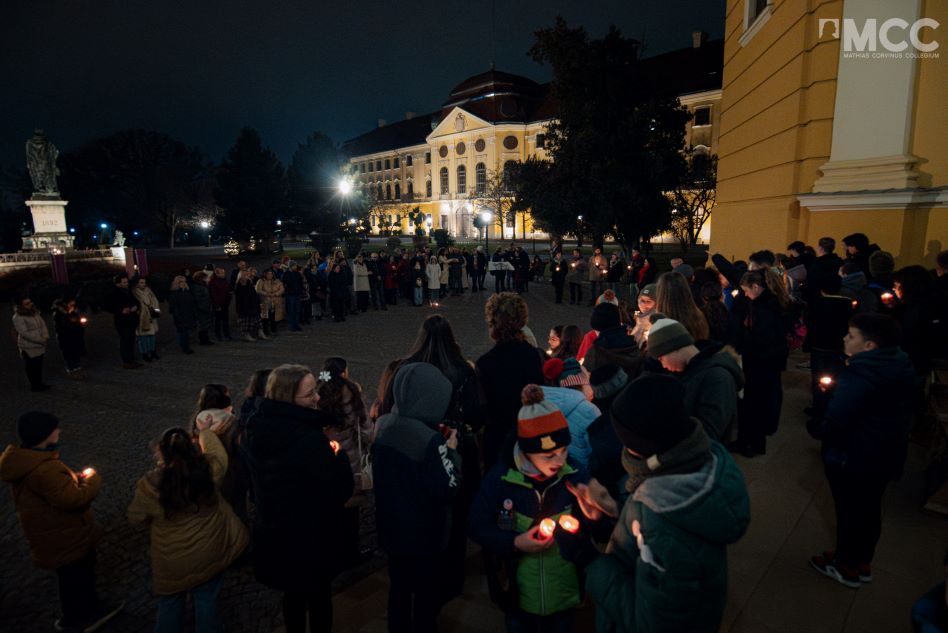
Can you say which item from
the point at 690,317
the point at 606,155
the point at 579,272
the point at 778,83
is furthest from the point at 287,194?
the point at 690,317

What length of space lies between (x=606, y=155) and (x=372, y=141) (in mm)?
71879

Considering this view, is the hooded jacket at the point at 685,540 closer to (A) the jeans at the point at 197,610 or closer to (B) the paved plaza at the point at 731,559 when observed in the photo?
(B) the paved plaza at the point at 731,559

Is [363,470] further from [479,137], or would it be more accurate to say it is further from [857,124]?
[479,137]

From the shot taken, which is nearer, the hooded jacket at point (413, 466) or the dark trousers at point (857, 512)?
the hooded jacket at point (413, 466)

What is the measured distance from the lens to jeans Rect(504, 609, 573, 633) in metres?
2.41

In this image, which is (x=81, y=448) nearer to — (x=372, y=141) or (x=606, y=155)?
(x=606, y=155)

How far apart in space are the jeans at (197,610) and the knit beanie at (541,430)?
87.9 inches

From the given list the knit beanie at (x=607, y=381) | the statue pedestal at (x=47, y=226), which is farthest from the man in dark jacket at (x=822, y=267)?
the statue pedestal at (x=47, y=226)

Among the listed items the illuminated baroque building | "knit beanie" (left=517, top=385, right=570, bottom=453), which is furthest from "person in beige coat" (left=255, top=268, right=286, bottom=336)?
the illuminated baroque building

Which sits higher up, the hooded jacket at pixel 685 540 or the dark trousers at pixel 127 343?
the hooded jacket at pixel 685 540

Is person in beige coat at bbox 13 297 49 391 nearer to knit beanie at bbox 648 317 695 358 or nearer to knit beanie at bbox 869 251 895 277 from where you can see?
knit beanie at bbox 648 317 695 358

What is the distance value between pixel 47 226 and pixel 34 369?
24245mm

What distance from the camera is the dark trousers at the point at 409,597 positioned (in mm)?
2711

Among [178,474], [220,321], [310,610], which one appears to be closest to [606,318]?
[310,610]
